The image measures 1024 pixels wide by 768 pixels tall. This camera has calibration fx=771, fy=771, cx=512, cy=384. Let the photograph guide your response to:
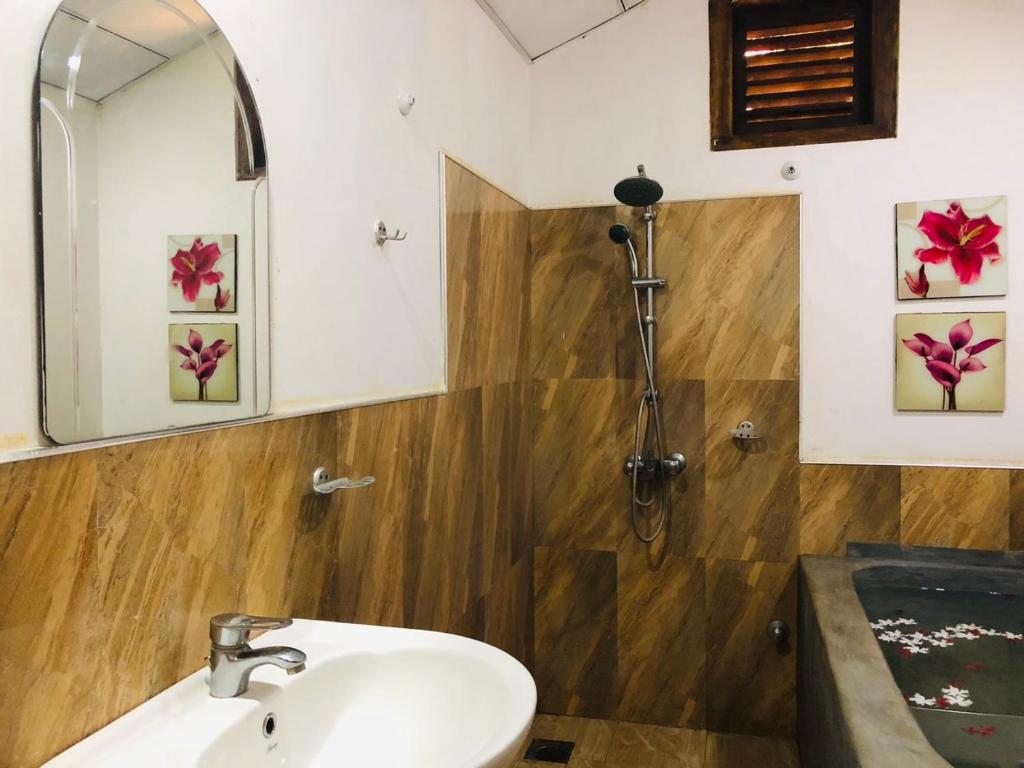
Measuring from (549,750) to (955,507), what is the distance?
170 centimetres

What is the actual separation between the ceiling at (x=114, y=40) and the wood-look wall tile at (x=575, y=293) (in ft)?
6.42

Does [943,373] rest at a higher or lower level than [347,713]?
higher

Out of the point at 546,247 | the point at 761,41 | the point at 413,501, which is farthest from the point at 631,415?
the point at 761,41

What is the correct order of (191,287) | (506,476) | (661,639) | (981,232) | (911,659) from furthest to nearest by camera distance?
(661,639) → (506,476) → (981,232) → (911,659) → (191,287)

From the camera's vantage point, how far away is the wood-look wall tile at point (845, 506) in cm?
279

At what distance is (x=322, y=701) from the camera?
1217 millimetres

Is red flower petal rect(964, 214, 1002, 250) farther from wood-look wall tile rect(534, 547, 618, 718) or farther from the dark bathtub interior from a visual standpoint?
wood-look wall tile rect(534, 547, 618, 718)

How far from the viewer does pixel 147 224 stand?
1.13 metres

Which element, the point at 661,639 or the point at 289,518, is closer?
the point at 289,518

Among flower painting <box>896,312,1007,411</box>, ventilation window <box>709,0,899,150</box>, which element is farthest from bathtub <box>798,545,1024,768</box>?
ventilation window <box>709,0,899,150</box>

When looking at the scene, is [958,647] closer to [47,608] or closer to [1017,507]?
[1017,507]

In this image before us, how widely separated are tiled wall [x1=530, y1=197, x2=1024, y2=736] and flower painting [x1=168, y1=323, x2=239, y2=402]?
6.28 feet

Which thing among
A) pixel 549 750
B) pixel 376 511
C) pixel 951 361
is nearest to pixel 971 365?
pixel 951 361

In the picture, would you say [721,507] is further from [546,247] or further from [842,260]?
[546,247]
